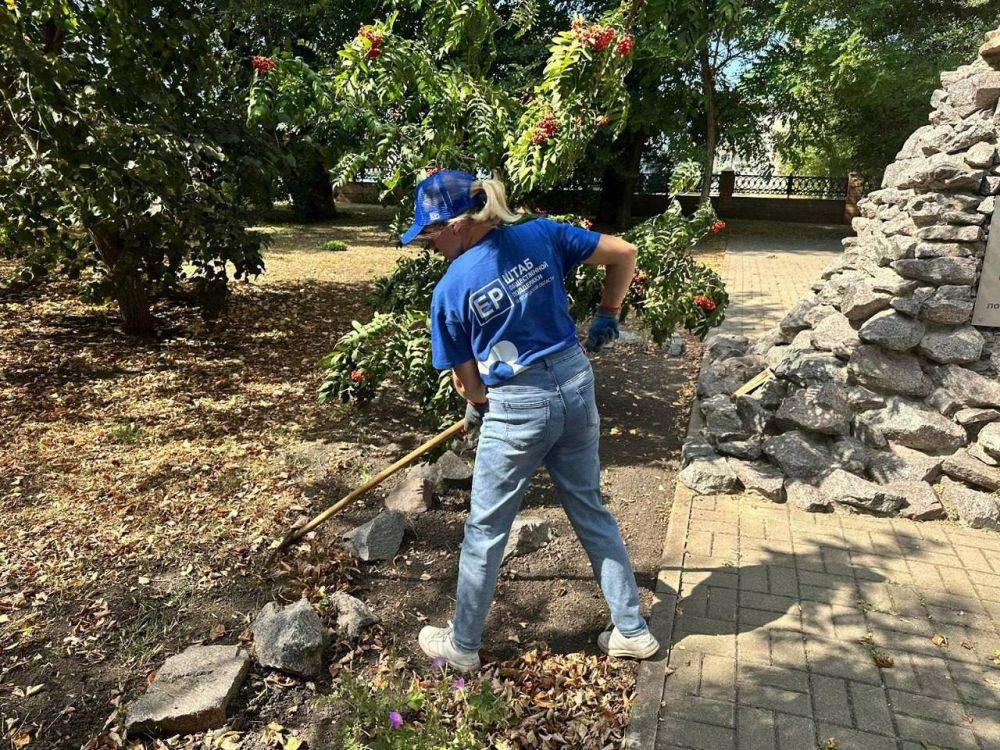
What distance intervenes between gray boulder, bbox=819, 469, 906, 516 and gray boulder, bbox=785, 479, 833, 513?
0.05 meters

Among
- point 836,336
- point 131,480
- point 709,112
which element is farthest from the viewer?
point 709,112

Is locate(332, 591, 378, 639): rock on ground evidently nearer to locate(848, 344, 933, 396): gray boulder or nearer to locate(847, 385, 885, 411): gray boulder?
locate(847, 385, 885, 411): gray boulder

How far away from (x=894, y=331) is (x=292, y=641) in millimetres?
4210

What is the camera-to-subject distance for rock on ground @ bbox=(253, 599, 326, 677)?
290 cm

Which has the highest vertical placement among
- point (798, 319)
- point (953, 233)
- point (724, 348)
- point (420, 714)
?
point (953, 233)

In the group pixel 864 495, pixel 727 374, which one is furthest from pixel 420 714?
pixel 727 374

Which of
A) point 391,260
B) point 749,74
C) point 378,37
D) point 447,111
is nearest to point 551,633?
point 447,111

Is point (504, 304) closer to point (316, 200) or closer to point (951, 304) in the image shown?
point (951, 304)

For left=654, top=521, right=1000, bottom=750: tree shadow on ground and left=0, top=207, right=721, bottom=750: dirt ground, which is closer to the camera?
left=654, top=521, right=1000, bottom=750: tree shadow on ground

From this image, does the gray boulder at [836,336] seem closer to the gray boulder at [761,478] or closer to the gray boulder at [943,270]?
the gray boulder at [943,270]

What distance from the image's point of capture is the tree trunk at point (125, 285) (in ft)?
21.7

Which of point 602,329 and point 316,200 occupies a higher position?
point 316,200

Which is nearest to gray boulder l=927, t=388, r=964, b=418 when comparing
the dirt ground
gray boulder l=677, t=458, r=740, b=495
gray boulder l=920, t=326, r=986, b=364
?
gray boulder l=920, t=326, r=986, b=364

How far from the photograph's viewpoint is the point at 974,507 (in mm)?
4102
